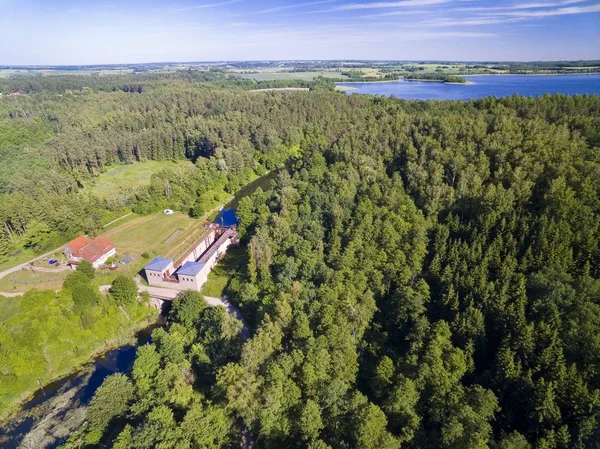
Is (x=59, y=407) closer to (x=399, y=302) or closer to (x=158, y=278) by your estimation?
(x=158, y=278)

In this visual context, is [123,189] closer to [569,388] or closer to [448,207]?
[448,207]

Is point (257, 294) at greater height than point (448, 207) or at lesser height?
lesser

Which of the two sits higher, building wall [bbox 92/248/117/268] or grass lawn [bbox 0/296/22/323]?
building wall [bbox 92/248/117/268]

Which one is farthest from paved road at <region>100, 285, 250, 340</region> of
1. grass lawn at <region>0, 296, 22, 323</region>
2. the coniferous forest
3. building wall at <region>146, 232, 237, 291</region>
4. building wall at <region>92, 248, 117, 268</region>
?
grass lawn at <region>0, 296, 22, 323</region>

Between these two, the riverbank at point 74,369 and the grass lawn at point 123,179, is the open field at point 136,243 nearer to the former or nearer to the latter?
the riverbank at point 74,369

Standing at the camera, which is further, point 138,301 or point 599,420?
point 138,301

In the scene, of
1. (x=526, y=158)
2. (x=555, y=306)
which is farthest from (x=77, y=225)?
(x=526, y=158)

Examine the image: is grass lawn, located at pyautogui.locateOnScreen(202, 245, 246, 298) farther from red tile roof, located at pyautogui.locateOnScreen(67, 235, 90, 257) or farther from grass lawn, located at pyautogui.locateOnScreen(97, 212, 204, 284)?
red tile roof, located at pyautogui.locateOnScreen(67, 235, 90, 257)
